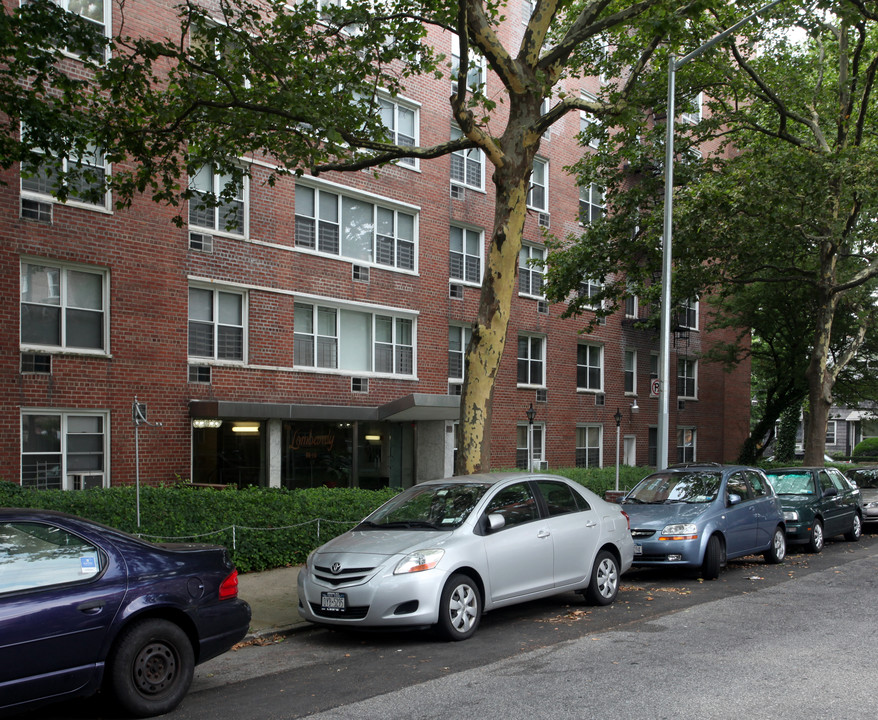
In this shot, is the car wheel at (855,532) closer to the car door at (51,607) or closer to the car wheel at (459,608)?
the car wheel at (459,608)

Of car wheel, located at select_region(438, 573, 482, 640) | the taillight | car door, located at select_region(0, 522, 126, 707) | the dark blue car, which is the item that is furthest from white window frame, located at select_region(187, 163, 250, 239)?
car door, located at select_region(0, 522, 126, 707)

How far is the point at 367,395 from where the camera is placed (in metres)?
21.0

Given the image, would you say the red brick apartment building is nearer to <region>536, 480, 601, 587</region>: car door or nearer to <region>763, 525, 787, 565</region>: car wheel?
A: <region>536, 480, 601, 587</region>: car door

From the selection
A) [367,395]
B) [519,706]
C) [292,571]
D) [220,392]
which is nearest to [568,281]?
[367,395]

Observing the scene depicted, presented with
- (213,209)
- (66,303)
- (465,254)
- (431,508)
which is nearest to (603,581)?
(431,508)

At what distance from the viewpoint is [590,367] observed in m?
29.1

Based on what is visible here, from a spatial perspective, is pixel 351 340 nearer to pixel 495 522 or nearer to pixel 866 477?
pixel 495 522

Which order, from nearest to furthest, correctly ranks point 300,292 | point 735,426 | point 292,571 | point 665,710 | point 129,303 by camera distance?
1. point 665,710
2. point 292,571
3. point 129,303
4. point 300,292
5. point 735,426

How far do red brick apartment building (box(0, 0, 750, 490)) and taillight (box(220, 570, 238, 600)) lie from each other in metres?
5.21

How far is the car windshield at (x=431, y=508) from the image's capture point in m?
8.61

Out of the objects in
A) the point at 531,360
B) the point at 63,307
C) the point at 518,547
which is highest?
the point at 63,307

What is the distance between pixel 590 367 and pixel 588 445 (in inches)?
105

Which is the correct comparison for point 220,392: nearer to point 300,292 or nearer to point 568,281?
point 300,292

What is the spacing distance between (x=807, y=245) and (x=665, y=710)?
18903 millimetres
